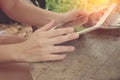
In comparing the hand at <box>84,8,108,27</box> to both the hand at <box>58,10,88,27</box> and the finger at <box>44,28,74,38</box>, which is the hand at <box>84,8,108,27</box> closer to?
the hand at <box>58,10,88,27</box>

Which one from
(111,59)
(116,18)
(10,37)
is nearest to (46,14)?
(10,37)

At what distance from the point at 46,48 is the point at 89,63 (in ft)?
0.45

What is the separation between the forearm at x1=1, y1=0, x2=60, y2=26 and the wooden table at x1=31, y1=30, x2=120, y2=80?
275 millimetres

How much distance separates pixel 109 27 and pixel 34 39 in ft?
0.83

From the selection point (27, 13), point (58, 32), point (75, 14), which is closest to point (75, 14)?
point (75, 14)

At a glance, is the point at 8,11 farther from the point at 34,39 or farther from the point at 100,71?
the point at 100,71

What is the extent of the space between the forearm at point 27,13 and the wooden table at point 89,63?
28 centimetres

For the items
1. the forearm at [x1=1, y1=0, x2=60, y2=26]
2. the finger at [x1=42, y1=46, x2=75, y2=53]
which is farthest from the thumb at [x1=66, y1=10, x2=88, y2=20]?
the finger at [x1=42, y1=46, x2=75, y2=53]

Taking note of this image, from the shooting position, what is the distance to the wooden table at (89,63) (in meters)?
0.77

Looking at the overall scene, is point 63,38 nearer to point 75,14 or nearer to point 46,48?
point 46,48

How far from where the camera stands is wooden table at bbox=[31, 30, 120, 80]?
2.54ft

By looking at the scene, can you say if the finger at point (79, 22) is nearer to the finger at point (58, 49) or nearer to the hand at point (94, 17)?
the hand at point (94, 17)

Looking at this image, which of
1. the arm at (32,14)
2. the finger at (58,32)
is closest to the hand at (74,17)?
the arm at (32,14)

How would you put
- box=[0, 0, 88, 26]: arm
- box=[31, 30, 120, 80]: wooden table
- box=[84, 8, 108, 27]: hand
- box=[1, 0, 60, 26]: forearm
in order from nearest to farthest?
1. box=[31, 30, 120, 80]: wooden table
2. box=[84, 8, 108, 27]: hand
3. box=[0, 0, 88, 26]: arm
4. box=[1, 0, 60, 26]: forearm
